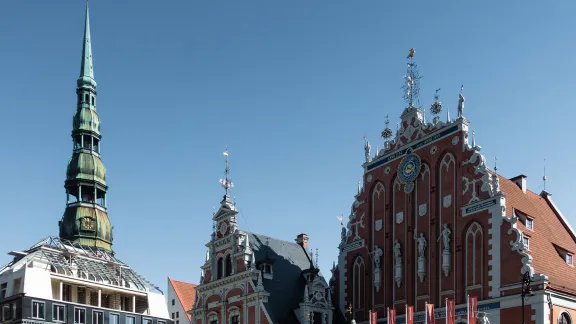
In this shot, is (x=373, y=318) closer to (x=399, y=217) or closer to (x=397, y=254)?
(x=397, y=254)

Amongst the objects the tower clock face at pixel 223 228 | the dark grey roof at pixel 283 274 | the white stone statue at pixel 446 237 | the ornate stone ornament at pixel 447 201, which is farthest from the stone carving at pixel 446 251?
the tower clock face at pixel 223 228

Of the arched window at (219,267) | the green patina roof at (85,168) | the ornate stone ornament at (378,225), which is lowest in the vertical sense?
the arched window at (219,267)

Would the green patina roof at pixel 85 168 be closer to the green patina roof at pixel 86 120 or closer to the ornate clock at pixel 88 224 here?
the green patina roof at pixel 86 120

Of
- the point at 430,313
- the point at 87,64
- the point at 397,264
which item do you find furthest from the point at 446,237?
the point at 87,64

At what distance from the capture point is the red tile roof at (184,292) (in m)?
84.9

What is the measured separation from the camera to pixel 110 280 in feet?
250

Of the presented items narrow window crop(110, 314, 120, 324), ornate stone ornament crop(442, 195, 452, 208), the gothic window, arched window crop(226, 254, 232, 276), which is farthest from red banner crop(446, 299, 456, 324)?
narrow window crop(110, 314, 120, 324)

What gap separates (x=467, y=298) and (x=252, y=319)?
48.7ft

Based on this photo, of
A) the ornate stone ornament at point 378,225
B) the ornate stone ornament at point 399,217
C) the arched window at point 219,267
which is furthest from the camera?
the arched window at point 219,267

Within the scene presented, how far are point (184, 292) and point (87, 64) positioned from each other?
107 feet

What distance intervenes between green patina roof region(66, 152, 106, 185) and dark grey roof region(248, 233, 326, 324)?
39.4 metres

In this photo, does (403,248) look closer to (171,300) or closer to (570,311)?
(570,311)

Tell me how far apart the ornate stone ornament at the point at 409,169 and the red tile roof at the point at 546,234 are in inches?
206

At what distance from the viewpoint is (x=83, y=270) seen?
242 feet
